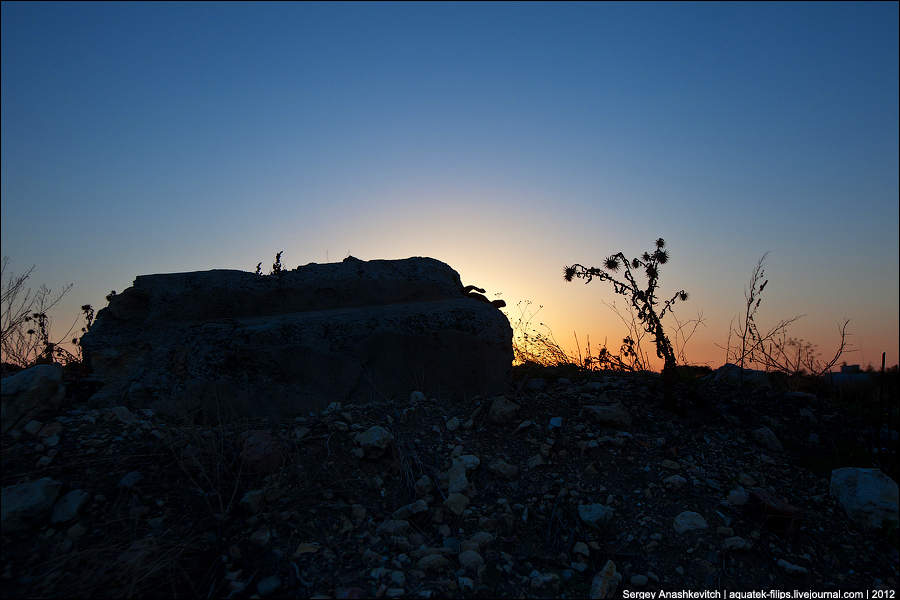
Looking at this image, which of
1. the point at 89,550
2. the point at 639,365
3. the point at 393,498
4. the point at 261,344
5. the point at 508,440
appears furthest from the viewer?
the point at 639,365

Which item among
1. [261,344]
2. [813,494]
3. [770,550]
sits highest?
[261,344]

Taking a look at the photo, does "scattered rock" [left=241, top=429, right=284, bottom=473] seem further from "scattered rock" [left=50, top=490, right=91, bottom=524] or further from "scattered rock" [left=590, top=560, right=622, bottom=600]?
"scattered rock" [left=590, top=560, right=622, bottom=600]

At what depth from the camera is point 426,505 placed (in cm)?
273

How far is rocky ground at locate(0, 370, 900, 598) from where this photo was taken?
2312 mm

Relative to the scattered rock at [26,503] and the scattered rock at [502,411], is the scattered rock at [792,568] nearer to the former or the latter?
the scattered rock at [502,411]

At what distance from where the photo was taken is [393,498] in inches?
111

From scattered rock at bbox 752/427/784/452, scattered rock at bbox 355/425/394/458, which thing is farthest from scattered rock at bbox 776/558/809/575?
scattered rock at bbox 355/425/394/458

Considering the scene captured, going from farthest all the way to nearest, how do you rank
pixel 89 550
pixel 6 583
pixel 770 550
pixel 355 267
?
pixel 355 267 < pixel 770 550 < pixel 89 550 < pixel 6 583

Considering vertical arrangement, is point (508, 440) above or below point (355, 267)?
below

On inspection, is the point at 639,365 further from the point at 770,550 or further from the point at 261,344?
the point at 261,344

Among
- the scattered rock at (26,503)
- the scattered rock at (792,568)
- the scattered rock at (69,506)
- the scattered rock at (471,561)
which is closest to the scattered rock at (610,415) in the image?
the scattered rock at (792,568)

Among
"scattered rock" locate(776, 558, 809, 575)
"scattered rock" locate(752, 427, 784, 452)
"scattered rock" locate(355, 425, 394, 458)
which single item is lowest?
"scattered rock" locate(776, 558, 809, 575)

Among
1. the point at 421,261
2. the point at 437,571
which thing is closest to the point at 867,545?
the point at 437,571

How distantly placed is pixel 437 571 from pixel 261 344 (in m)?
1.91
